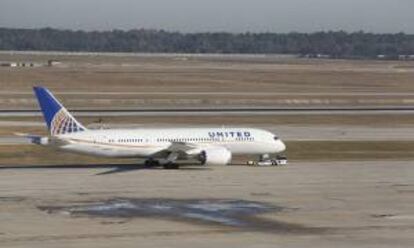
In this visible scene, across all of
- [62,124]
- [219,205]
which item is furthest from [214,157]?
[219,205]

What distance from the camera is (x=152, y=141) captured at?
7269cm

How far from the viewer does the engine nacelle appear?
2835 inches

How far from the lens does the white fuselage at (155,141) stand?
232 feet

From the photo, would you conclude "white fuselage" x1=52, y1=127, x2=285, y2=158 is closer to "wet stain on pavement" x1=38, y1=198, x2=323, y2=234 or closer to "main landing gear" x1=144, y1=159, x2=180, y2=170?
"main landing gear" x1=144, y1=159, x2=180, y2=170

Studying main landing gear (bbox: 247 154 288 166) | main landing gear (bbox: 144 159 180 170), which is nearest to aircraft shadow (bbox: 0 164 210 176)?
main landing gear (bbox: 144 159 180 170)

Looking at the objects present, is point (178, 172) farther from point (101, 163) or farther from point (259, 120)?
point (259, 120)

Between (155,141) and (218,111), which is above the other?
(155,141)

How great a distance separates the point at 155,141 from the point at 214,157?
4474 millimetres

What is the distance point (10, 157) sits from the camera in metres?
77.7

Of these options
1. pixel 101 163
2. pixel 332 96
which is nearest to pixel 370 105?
pixel 332 96

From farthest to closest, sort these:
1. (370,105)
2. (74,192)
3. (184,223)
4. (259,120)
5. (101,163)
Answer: (370,105) < (259,120) < (101,163) < (74,192) < (184,223)

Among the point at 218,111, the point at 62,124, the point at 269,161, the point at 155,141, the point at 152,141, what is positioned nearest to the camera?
the point at 62,124

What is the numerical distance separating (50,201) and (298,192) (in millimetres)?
14420

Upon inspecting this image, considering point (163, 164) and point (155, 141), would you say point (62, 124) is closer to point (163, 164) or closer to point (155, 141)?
point (155, 141)
